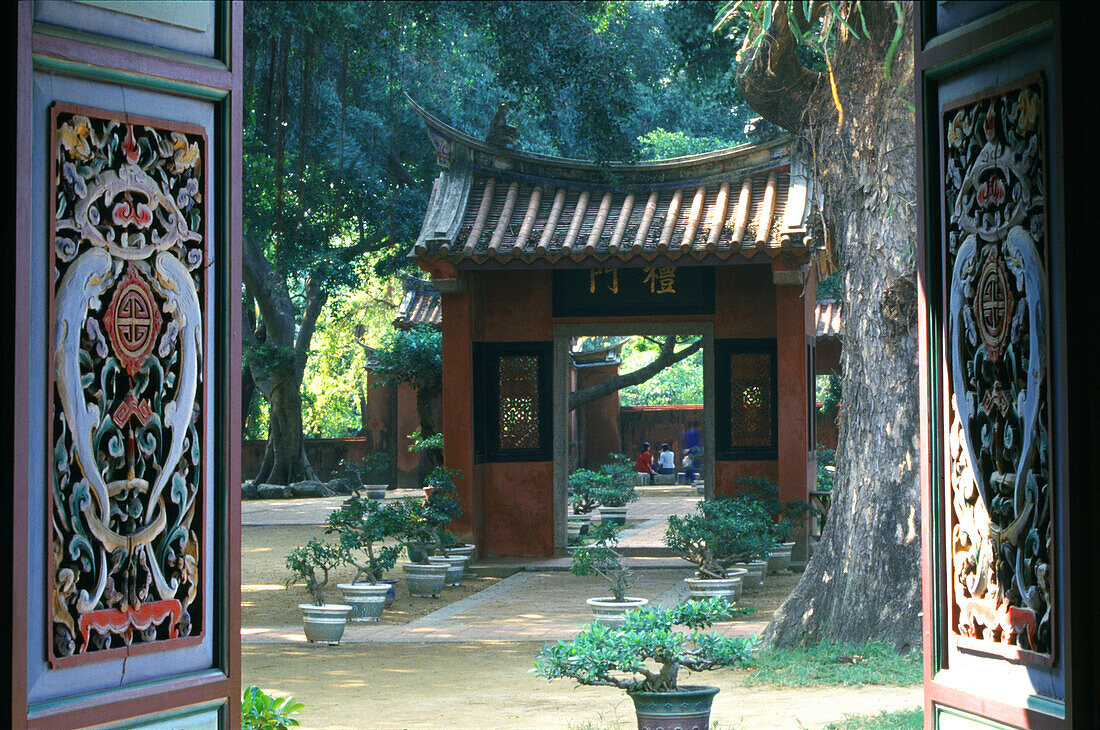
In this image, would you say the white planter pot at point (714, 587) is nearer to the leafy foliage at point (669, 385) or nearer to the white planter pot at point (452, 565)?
the white planter pot at point (452, 565)

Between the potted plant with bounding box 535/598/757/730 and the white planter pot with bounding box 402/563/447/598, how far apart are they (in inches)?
242

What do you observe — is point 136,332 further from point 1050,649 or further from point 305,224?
point 305,224

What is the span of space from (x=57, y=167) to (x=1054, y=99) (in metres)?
2.27

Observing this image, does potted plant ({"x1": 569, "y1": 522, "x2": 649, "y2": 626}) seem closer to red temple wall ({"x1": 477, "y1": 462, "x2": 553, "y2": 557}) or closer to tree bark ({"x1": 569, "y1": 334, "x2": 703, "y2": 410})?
red temple wall ({"x1": 477, "y1": 462, "x2": 553, "y2": 557})

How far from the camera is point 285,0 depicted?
15.2 m

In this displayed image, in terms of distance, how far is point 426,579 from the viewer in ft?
36.1

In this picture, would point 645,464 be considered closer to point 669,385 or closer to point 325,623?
point 669,385

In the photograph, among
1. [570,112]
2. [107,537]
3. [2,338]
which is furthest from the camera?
[570,112]

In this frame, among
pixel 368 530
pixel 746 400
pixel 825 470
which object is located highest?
pixel 746 400

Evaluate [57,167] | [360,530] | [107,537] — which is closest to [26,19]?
[57,167]

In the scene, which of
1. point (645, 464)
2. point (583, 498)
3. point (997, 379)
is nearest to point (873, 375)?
point (997, 379)

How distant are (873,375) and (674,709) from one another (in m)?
3.39

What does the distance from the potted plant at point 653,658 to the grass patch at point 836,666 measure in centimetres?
172

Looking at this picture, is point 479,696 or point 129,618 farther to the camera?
point 479,696
